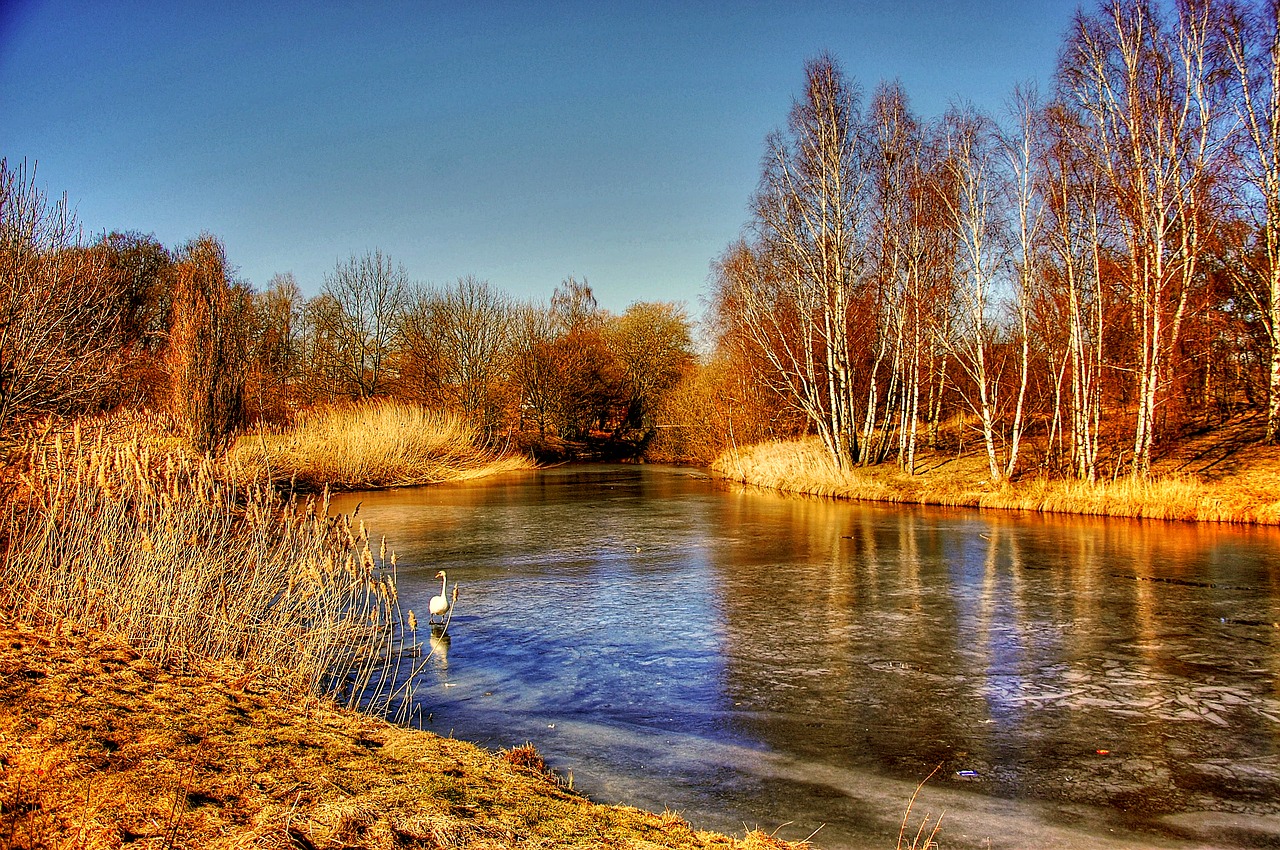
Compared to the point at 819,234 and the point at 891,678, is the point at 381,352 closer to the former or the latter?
the point at 819,234

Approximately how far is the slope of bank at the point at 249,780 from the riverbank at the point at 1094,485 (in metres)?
13.8

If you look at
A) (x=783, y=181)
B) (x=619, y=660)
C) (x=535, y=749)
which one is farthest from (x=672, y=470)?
(x=535, y=749)

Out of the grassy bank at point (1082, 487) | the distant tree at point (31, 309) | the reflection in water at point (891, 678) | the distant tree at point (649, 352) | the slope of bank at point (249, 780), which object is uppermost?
the distant tree at point (649, 352)

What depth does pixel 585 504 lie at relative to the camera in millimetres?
19172

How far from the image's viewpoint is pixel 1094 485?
15695mm

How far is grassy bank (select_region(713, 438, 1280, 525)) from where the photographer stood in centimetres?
1420

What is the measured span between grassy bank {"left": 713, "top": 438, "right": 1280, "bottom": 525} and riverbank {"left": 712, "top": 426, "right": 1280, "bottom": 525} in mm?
14

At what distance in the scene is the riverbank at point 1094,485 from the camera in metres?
14.2

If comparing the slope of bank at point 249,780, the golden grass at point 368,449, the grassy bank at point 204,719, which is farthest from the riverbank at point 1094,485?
the slope of bank at point 249,780

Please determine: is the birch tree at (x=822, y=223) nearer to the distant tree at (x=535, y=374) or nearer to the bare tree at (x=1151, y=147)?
the bare tree at (x=1151, y=147)

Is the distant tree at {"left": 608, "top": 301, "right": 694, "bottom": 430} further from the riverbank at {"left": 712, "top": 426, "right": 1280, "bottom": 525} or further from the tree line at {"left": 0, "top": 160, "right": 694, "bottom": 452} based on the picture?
the riverbank at {"left": 712, "top": 426, "right": 1280, "bottom": 525}

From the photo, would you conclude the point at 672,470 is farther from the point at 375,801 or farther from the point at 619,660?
the point at 375,801

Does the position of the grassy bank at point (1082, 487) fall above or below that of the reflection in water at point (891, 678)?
above

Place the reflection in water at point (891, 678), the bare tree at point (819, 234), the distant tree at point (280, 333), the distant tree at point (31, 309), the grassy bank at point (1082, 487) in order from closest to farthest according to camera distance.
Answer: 1. the reflection in water at point (891, 678)
2. the distant tree at point (31, 309)
3. the grassy bank at point (1082, 487)
4. the bare tree at point (819, 234)
5. the distant tree at point (280, 333)
